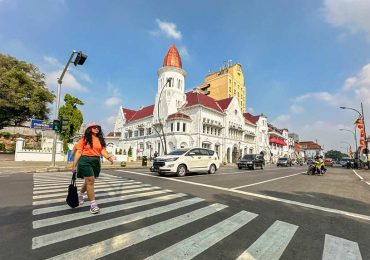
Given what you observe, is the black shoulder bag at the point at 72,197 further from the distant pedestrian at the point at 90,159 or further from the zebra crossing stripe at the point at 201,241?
the zebra crossing stripe at the point at 201,241

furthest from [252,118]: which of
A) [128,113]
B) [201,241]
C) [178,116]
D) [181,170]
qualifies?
[201,241]

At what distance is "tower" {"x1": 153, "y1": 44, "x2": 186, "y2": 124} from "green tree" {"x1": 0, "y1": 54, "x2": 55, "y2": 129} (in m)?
20.5

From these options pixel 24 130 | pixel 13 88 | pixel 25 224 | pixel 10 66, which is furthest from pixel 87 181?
pixel 24 130

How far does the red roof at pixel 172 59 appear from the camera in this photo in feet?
165

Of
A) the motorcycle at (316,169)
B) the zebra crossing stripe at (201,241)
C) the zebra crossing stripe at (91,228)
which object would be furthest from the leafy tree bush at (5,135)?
the zebra crossing stripe at (201,241)

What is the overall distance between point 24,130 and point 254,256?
61.5m

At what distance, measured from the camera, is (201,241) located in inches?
144

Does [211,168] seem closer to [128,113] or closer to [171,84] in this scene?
[171,84]

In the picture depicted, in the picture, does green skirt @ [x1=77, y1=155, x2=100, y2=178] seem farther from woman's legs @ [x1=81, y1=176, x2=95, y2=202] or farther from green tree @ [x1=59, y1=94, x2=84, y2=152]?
green tree @ [x1=59, y1=94, x2=84, y2=152]

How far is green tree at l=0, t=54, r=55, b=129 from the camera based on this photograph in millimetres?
34656

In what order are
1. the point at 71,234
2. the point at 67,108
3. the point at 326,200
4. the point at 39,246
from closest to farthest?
the point at 39,246
the point at 71,234
the point at 326,200
the point at 67,108

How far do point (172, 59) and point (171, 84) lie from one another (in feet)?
18.7

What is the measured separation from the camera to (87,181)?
5.16m

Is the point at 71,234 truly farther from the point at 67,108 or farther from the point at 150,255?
the point at 67,108
